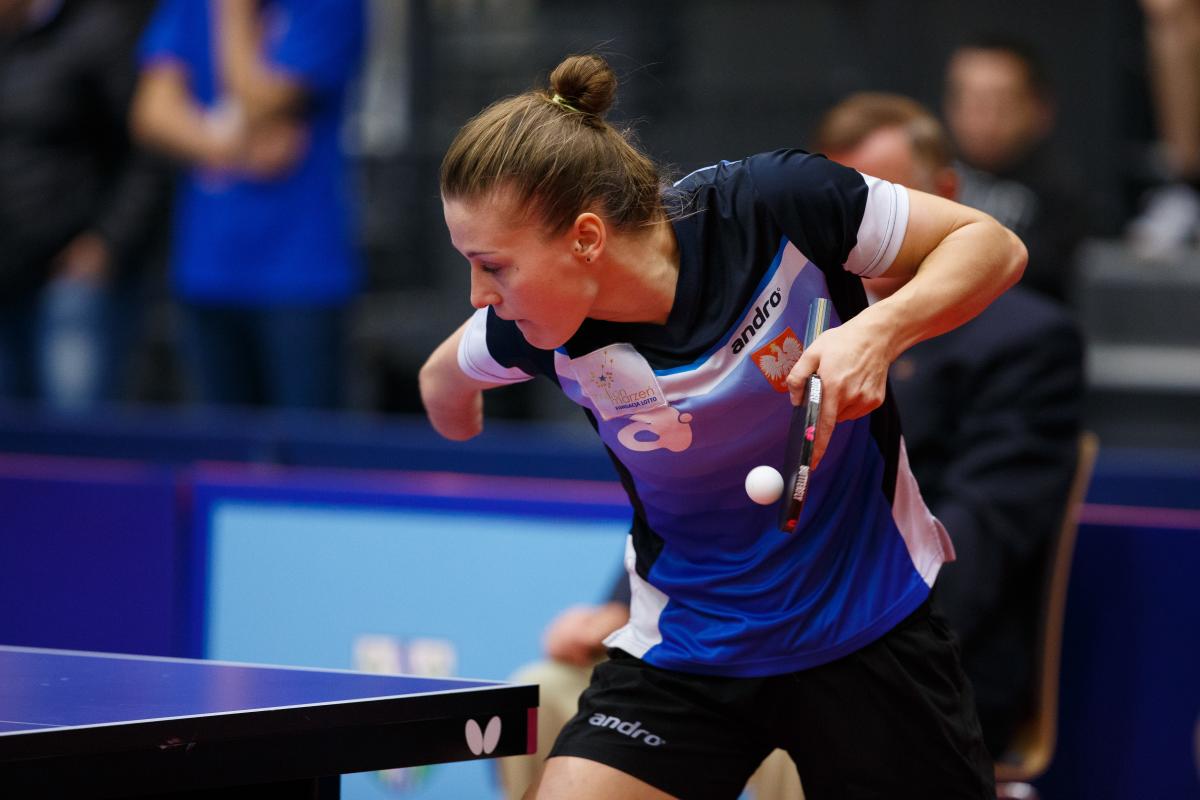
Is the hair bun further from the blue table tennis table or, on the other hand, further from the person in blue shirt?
the blue table tennis table

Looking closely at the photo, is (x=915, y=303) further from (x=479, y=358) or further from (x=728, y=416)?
(x=479, y=358)

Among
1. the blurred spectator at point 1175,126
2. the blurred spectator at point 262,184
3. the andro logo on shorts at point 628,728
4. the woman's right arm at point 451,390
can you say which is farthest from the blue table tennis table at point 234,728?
the blurred spectator at point 1175,126

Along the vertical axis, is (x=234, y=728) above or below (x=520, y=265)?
below

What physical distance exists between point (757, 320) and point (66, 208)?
3.59m

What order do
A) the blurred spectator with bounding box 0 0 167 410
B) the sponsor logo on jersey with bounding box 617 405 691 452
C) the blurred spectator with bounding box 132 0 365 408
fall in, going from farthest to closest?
1. the blurred spectator with bounding box 0 0 167 410
2. the blurred spectator with bounding box 132 0 365 408
3. the sponsor logo on jersey with bounding box 617 405 691 452

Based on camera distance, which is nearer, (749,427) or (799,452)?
(799,452)

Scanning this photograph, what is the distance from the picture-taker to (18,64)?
5.20 metres

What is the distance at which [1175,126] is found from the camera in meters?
5.23

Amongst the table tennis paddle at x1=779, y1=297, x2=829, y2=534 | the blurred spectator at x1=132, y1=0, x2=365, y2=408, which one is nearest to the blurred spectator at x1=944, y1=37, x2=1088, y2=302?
the blurred spectator at x1=132, y1=0, x2=365, y2=408

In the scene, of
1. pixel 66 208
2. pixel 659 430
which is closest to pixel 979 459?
pixel 659 430

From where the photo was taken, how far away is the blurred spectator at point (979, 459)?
3158 millimetres

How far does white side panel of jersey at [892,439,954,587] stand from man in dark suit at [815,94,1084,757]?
0.77 metres

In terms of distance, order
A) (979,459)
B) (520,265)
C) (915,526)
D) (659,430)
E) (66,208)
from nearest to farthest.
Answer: (520,265), (659,430), (915,526), (979,459), (66,208)

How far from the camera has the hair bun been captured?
86.2 inches
